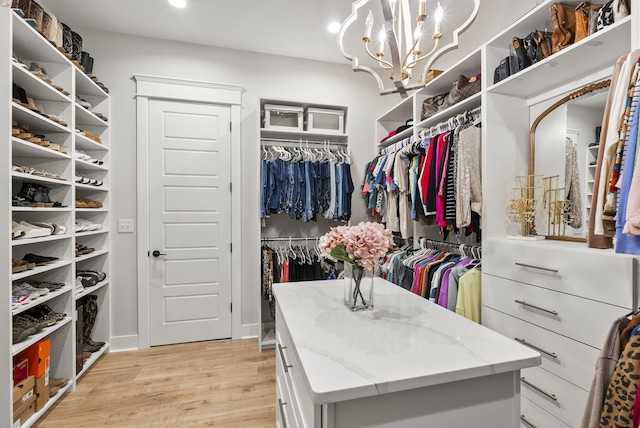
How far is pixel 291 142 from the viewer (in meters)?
3.30

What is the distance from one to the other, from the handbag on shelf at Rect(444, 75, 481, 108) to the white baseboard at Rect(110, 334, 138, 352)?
3446 mm

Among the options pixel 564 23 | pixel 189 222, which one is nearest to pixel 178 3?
pixel 189 222

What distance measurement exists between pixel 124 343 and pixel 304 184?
2.26 m

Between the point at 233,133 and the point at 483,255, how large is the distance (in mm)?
2497

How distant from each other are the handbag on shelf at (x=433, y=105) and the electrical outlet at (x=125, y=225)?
9.31 ft

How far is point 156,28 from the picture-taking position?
2.83 m

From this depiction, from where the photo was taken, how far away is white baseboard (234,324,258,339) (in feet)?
10.4

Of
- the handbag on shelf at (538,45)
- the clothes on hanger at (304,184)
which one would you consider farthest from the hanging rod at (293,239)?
the handbag on shelf at (538,45)

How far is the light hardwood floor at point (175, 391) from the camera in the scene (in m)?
1.93

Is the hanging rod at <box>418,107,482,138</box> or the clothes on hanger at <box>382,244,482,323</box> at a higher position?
the hanging rod at <box>418,107,482,138</box>

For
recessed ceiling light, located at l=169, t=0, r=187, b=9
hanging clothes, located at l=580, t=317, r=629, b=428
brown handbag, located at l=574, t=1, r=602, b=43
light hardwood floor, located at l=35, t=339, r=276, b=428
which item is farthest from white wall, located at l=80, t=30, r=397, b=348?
hanging clothes, located at l=580, t=317, r=629, b=428

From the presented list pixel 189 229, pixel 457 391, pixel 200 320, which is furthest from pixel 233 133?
pixel 457 391

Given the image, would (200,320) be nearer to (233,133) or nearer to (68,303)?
(68,303)

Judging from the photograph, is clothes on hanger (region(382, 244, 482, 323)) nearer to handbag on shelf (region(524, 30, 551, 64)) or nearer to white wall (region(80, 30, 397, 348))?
white wall (region(80, 30, 397, 348))
